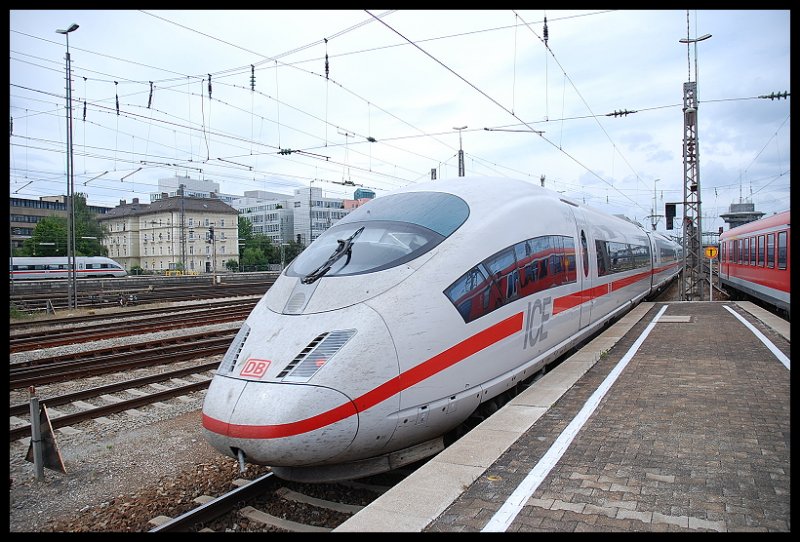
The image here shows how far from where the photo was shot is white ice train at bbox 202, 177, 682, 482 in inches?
182

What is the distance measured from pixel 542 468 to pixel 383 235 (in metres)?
2.98

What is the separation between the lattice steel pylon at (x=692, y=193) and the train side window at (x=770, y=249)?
14.7ft

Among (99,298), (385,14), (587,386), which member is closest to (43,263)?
(99,298)

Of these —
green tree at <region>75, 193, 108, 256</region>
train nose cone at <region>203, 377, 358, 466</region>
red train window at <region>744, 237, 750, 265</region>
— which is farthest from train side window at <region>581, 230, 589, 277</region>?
green tree at <region>75, 193, 108, 256</region>

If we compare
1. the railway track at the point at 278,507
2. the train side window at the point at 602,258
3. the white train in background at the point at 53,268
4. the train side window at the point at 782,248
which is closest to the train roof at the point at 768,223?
the train side window at the point at 782,248

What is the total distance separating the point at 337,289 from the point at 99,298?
3012cm

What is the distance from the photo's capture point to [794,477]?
8.36 feet

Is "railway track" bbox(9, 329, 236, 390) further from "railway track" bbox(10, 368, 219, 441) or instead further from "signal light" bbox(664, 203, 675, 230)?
"signal light" bbox(664, 203, 675, 230)

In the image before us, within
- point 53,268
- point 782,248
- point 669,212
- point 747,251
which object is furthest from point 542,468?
point 53,268

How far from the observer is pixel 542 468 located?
4.62m

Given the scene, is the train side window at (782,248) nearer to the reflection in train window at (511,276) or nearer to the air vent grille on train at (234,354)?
the reflection in train window at (511,276)

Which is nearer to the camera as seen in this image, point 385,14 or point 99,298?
point 385,14

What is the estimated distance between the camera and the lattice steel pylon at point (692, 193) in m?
21.2

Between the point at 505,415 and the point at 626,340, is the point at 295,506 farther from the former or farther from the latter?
the point at 626,340
